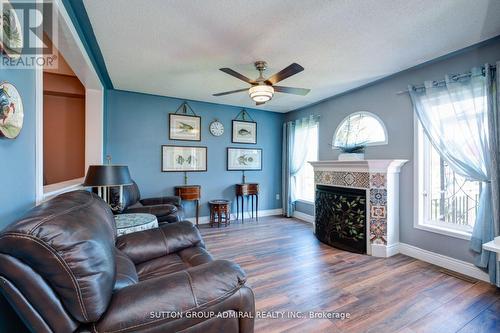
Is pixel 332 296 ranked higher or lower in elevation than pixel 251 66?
lower

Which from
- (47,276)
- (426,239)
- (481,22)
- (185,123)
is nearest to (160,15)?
(47,276)

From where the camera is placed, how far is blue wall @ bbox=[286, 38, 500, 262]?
2461mm

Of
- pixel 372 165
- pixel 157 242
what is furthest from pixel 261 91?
pixel 157 242

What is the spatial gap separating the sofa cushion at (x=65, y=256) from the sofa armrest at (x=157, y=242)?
0.81m

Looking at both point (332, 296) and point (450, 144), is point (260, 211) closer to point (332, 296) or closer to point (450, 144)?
point (332, 296)

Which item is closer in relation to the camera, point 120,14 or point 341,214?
point 120,14

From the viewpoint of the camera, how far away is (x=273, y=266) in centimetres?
262

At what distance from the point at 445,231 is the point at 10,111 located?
3.95m

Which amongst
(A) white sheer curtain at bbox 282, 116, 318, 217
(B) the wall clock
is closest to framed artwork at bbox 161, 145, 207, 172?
(B) the wall clock

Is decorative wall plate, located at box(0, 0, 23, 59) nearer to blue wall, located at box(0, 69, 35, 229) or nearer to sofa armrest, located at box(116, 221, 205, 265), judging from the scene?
blue wall, located at box(0, 69, 35, 229)

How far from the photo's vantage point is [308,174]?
4887 millimetres

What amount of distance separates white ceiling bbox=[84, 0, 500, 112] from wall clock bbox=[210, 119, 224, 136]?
56.3 inches

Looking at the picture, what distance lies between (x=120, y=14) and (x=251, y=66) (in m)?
1.48

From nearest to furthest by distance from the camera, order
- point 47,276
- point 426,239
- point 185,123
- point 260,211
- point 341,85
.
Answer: point 47,276, point 426,239, point 341,85, point 185,123, point 260,211
